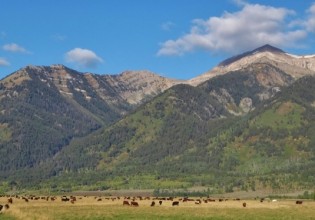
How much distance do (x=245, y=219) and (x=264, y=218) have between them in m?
4.10

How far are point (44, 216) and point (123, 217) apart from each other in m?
12.5

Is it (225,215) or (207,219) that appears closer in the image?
(207,219)

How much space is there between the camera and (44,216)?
283ft

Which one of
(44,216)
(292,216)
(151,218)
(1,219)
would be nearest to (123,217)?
(151,218)

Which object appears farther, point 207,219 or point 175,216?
point 175,216

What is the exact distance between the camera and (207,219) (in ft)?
276

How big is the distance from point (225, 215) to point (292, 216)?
10902mm

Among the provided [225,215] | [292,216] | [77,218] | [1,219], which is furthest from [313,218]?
[1,219]

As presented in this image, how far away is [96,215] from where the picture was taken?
89.1 metres

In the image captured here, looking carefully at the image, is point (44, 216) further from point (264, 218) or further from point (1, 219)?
point (264, 218)

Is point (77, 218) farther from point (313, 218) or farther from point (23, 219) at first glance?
point (313, 218)

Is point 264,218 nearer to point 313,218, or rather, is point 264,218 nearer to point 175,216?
point 313,218

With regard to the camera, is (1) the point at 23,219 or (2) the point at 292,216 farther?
(2) the point at 292,216

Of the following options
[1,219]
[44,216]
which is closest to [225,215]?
[44,216]
